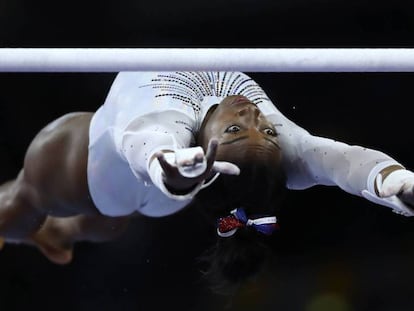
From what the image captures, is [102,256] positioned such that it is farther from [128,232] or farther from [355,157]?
[355,157]

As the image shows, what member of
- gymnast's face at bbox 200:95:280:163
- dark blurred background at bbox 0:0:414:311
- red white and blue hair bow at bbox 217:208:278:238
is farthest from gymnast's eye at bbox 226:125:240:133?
dark blurred background at bbox 0:0:414:311

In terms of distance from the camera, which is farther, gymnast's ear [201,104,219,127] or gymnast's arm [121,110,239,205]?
gymnast's ear [201,104,219,127]

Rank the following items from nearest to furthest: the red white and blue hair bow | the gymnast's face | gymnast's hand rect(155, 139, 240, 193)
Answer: gymnast's hand rect(155, 139, 240, 193), the gymnast's face, the red white and blue hair bow

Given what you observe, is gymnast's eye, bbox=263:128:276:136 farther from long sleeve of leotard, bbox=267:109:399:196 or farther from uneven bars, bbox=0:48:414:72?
uneven bars, bbox=0:48:414:72

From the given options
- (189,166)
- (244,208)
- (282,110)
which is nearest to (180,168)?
(189,166)

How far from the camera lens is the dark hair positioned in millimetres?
1172

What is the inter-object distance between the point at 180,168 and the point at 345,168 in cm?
35

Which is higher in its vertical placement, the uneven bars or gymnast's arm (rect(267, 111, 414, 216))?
the uneven bars

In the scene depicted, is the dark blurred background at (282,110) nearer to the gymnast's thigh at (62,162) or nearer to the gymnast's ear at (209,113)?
the gymnast's thigh at (62,162)

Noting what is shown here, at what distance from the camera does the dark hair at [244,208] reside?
117cm

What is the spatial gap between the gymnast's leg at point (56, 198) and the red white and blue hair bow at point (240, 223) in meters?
0.29

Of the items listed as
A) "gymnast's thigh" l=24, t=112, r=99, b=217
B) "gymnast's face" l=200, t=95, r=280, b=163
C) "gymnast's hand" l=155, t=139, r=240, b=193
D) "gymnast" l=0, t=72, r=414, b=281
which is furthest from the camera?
"gymnast's thigh" l=24, t=112, r=99, b=217

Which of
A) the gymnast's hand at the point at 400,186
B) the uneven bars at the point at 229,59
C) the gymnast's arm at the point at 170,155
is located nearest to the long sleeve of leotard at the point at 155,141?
the gymnast's arm at the point at 170,155
